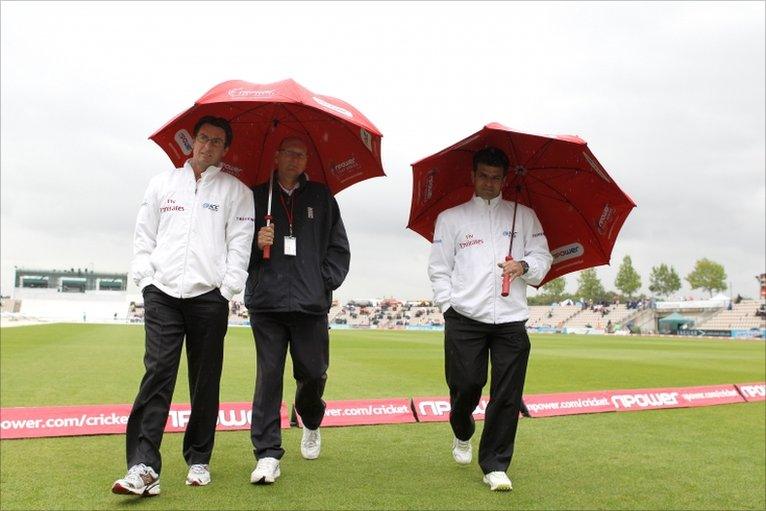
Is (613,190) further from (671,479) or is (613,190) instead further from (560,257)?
(671,479)

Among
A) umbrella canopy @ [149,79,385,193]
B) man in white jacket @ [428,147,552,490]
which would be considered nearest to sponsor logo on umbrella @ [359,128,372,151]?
umbrella canopy @ [149,79,385,193]

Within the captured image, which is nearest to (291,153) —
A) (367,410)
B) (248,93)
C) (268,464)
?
(248,93)

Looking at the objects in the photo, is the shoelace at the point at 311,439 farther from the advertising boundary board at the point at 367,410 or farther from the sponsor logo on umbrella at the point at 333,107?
the sponsor logo on umbrella at the point at 333,107

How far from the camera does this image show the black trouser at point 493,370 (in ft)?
13.7

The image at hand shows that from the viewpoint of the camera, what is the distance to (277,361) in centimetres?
413

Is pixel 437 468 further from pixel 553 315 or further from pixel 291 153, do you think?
pixel 553 315

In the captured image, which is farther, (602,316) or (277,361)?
(602,316)

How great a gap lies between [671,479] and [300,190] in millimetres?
3503

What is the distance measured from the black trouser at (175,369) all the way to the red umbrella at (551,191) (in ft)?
5.76

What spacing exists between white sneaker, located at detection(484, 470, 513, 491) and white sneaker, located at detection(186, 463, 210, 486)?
1.87 metres

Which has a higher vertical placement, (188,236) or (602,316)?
(188,236)

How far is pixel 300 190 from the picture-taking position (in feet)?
14.0

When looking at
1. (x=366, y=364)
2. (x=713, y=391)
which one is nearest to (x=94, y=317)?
(x=366, y=364)

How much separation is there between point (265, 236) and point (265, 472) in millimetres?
1527
